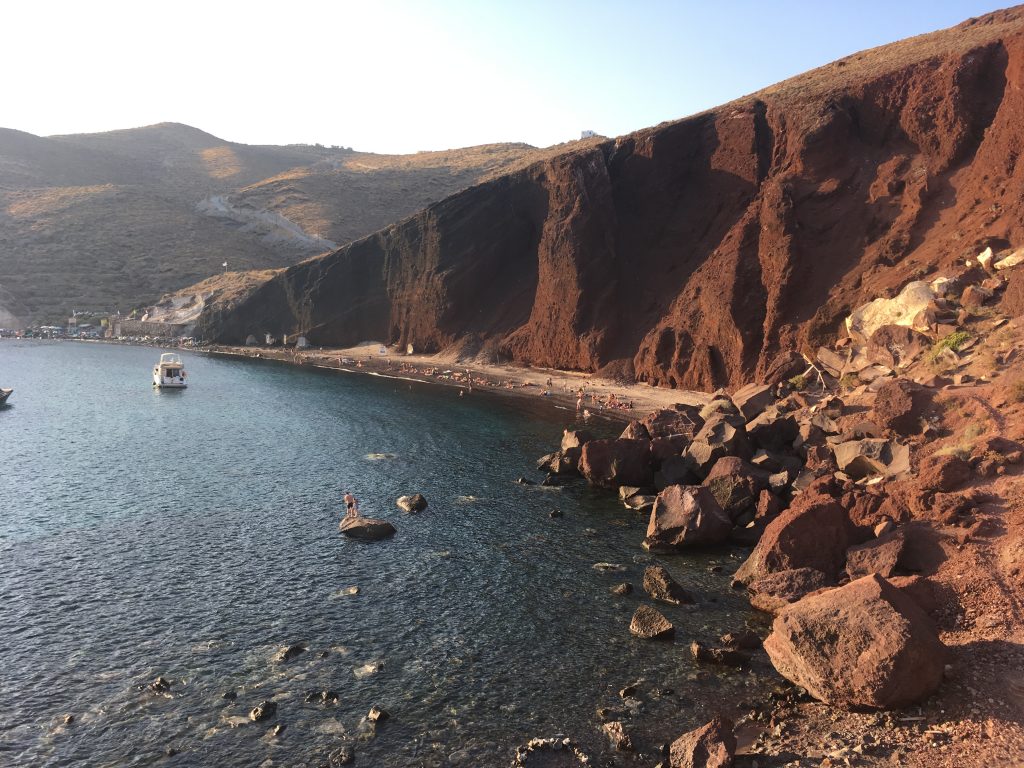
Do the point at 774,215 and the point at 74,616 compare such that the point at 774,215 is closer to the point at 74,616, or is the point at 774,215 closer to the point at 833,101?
the point at 833,101

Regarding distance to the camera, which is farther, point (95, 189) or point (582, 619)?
point (95, 189)

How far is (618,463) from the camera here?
40531mm

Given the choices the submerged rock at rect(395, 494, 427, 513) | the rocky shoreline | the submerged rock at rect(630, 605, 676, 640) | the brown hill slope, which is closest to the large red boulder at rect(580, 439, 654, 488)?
the rocky shoreline

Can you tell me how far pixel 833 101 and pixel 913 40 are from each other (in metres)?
17.6

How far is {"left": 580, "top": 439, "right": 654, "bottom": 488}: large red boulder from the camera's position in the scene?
40.5 meters

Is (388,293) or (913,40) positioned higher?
(913,40)

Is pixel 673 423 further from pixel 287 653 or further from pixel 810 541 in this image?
pixel 287 653

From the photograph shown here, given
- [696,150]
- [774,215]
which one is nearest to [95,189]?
[696,150]

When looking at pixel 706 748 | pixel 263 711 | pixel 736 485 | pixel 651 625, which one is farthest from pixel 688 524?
pixel 263 711

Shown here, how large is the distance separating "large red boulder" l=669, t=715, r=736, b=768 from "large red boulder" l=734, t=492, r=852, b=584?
10.6 metres

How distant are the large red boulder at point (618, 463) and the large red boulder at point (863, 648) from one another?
21.3 metres

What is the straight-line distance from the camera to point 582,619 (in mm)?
23906

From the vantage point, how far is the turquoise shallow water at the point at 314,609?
58.0ft

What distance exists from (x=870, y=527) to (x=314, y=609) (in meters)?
22.2
